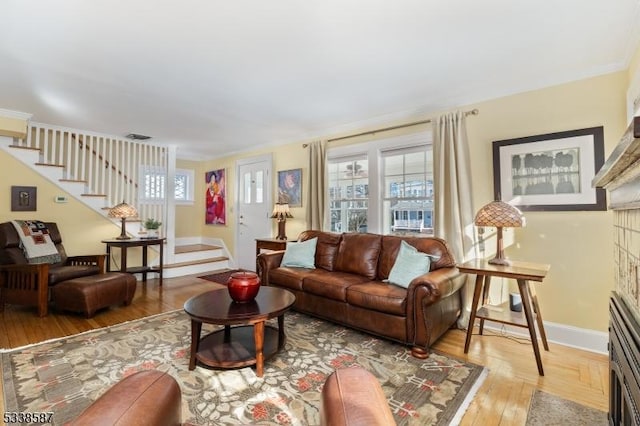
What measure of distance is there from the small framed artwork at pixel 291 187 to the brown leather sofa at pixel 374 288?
1129 mm

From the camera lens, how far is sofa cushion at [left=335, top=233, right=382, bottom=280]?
3.35 meters

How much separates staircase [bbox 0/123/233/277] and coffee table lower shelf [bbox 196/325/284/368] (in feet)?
10.5

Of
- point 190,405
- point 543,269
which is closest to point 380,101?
point 543,269

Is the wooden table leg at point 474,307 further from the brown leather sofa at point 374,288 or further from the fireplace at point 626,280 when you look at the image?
the fireplace at point 626,280

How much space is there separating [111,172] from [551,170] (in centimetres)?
607

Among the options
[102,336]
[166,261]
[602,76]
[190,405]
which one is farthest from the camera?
[166,261]

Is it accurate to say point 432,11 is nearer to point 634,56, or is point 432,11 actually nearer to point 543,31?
point 543,31

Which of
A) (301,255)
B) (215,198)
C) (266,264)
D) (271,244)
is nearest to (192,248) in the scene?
(215,198)

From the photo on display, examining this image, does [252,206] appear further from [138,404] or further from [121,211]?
[138,404]

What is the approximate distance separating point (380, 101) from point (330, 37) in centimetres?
141

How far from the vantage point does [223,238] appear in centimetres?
642

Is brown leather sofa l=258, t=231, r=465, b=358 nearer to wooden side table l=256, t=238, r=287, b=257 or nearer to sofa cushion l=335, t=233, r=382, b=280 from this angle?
sofa cushion l=335, t=233, r=382, b=280

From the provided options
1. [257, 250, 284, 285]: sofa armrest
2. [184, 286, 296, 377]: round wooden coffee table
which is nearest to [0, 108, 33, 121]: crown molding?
[257, 250, 284, 285]: sofa armrest

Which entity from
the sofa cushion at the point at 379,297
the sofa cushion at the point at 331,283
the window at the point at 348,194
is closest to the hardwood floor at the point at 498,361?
the sofa cushion at the point at 379,297
